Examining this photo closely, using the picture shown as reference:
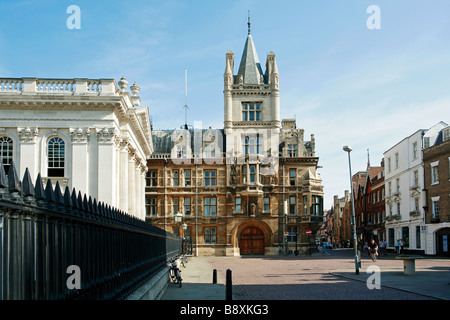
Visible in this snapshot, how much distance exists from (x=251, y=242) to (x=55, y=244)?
54114 millimetres

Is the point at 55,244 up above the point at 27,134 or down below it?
below

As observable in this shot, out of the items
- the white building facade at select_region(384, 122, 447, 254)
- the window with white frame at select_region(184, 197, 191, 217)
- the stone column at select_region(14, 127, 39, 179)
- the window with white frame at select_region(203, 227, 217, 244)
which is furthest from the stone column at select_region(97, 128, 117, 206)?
the white building facade at select_region(384, 122, 447, 254)

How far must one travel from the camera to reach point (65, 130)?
3547 cm

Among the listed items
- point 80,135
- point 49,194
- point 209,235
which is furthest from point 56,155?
point 49,194

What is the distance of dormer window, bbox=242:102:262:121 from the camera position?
198 ft

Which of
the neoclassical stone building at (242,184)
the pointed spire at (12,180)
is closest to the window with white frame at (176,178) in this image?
the neoclassical stone building at (242,184)

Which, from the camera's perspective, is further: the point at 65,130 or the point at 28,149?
the point at 65,130

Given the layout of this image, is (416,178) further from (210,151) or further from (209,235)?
(209,235)

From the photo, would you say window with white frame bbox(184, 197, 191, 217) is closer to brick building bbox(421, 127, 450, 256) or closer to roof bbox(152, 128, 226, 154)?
roof bbox(152, 128, 226, 154)

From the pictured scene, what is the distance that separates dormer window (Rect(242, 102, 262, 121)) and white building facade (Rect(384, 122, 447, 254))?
1597 centimetres

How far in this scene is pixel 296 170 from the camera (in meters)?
60.2

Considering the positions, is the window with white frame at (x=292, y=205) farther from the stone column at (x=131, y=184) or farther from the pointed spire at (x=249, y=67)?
the stone column at (x=131, y=184)

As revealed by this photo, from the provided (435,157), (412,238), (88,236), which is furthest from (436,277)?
(412,238)

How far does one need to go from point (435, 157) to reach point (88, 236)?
44768 millimetres
